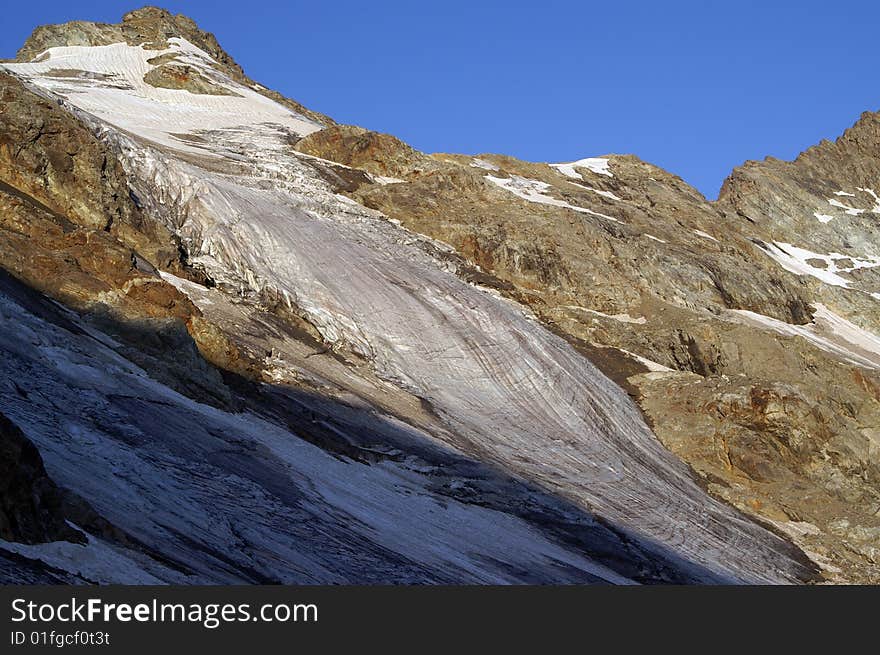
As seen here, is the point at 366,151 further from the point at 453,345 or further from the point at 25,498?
the point at 25,498

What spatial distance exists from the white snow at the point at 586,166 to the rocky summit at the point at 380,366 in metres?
3.00

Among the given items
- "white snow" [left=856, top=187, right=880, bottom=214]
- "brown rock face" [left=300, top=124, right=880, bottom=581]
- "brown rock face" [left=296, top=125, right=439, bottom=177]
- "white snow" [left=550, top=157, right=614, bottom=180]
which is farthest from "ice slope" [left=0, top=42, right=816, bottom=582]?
"white snow" [left=856, top=187, right=880, bottom=214]

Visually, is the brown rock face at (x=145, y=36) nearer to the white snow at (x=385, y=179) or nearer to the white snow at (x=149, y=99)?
the white snow at (x=149, y=99)

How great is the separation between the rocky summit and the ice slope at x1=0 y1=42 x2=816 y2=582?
17cm

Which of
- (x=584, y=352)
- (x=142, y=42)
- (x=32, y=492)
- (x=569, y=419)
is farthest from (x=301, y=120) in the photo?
(x=32, y=492)

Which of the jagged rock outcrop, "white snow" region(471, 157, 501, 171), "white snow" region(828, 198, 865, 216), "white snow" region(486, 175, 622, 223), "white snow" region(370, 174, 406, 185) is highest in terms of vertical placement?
"white snow" region(828, 198, 865, 216)

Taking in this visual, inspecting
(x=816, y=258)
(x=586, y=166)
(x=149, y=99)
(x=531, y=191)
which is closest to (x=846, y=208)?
(x=816, y=258)

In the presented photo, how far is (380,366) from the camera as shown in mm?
43969

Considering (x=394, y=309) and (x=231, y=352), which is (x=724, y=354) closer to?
(x=394, y=309)

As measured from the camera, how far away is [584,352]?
5466cm

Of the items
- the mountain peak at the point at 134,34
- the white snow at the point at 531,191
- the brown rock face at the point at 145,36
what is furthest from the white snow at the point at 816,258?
the mountain peak at the point at 134,34

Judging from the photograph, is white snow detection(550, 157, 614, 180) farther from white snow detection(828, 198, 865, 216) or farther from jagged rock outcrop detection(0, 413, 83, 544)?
jagged rock outcrop detection(0, 413, 83, 544)

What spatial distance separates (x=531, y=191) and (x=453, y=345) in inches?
1151

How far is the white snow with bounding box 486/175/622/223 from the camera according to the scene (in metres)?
72.8
